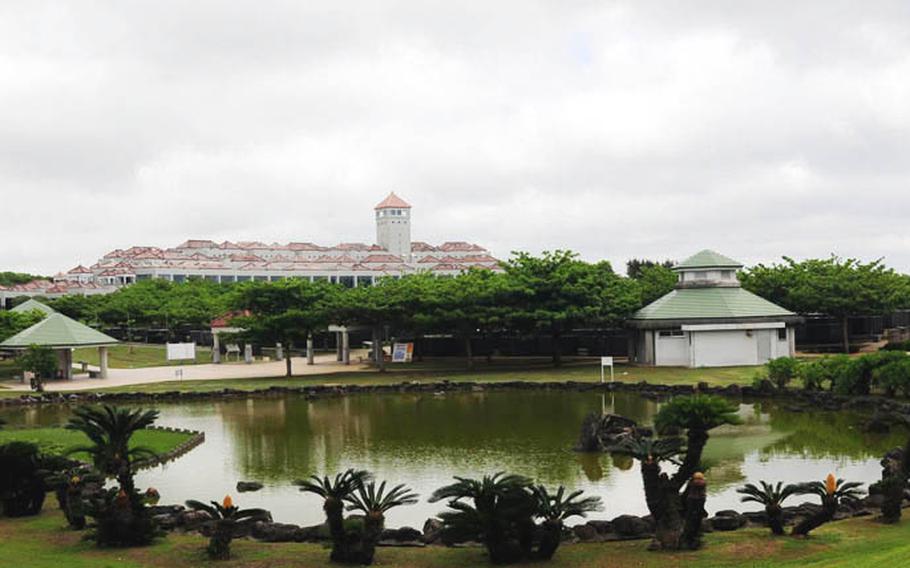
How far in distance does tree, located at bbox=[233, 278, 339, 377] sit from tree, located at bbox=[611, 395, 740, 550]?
107ft

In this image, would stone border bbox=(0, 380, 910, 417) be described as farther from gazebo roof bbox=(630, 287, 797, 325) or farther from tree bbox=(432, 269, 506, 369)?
gazebo roof bbox=(630, 287, 797, 325)

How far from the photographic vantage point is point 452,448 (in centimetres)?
2472

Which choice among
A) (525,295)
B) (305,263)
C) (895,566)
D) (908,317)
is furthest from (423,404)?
(305,263)

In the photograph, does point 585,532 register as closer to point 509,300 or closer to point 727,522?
point 727,522

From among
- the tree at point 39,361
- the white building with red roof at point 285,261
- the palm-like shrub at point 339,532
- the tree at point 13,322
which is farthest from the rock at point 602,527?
the white building with red roof at point 285,261

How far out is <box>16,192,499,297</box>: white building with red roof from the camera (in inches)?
5172

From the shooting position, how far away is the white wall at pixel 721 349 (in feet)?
150

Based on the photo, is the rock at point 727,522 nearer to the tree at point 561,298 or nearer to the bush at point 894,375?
the bush at point 894,375

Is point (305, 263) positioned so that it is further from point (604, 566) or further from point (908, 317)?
point (604, 566)

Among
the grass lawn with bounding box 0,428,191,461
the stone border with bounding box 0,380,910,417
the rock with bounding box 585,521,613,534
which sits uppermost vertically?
the stone border with bounding box 0,380,910,417

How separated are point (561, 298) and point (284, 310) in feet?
46.1

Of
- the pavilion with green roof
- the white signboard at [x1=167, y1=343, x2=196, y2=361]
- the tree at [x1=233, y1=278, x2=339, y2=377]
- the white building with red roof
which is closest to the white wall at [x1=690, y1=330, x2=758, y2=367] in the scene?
the pavilion with green roof

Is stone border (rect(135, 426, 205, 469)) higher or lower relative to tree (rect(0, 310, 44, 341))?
lower

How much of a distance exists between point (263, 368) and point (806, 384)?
100 feet
